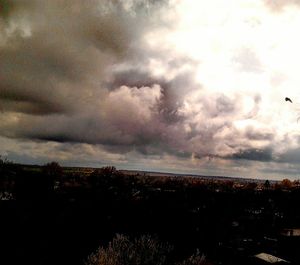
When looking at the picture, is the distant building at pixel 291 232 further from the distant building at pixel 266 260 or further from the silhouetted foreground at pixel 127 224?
the distant building at pixel 266 260

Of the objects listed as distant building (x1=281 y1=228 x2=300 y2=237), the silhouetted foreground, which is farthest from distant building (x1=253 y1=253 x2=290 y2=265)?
distant building (x1=281 y1=228 x2=300 y2=237)

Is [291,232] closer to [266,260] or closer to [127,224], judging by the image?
[266,260]

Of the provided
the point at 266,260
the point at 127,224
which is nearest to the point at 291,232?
the point at 266,260

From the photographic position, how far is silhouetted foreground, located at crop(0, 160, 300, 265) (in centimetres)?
4744

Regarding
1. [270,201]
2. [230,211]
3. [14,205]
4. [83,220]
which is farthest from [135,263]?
[270,201]

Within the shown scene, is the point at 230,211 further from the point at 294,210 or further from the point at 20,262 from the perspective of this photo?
the point at 20,262

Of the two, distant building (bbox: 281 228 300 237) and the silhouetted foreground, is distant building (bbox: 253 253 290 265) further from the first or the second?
distant building (bbox: 281 228 300 237)

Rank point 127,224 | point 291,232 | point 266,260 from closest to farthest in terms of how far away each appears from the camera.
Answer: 1. point 266,260
2. point 291,232
3. point 127,224

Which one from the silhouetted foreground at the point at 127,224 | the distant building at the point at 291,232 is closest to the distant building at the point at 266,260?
the silhouetted foreground at the point at 127,224

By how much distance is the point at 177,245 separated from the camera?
54.8 m

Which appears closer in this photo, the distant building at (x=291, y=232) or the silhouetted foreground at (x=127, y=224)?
the silhouetted foreground at (x=127, y=224)

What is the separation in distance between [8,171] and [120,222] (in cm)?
3753

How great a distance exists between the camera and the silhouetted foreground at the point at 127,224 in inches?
1868

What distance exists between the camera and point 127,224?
6431 centimetres
